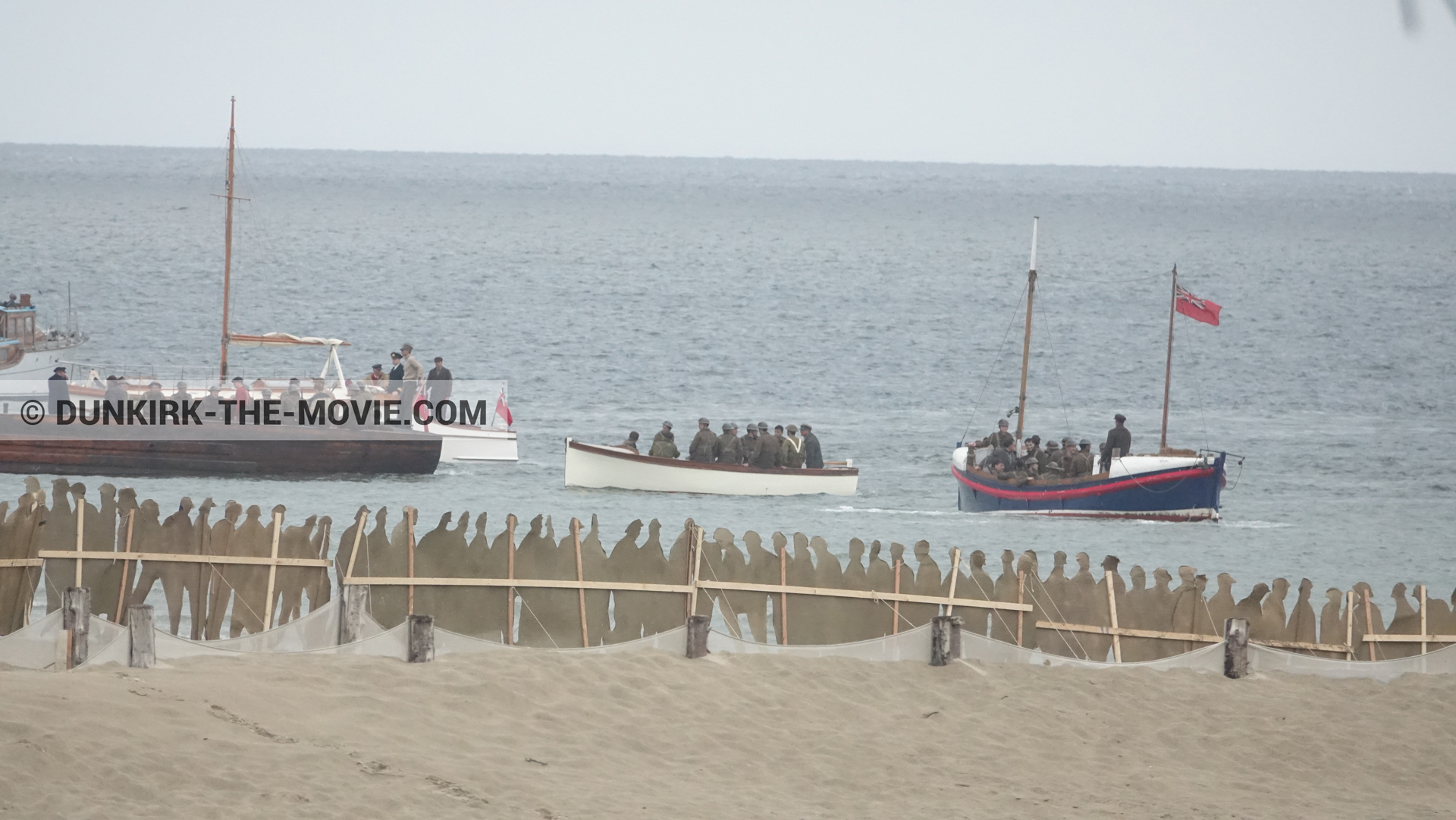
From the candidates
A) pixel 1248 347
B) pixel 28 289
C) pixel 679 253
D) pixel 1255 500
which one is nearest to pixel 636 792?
pixel 1255 500

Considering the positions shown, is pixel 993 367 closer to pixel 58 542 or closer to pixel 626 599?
pixel 626 599

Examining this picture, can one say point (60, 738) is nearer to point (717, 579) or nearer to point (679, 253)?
point (717, 579)

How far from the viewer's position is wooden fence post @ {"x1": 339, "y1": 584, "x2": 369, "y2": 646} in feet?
48.9

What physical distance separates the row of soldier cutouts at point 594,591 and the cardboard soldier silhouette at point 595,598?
Answer: 15 millimetres

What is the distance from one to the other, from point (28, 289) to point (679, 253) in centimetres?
5209

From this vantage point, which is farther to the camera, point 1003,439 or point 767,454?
point 767,454

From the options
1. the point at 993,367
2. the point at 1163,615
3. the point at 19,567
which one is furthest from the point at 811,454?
the point at 993,367

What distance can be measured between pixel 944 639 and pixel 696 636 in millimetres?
2409

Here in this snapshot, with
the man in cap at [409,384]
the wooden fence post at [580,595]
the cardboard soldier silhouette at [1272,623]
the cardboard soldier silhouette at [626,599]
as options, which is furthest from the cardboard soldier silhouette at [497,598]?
the man in cap at [409,384]

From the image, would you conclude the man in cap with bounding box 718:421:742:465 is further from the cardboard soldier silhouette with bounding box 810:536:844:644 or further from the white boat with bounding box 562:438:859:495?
the cardboard soldier silhouette with bounding box 810:536:844:644

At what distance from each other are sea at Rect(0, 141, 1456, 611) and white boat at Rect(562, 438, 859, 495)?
0.39 m

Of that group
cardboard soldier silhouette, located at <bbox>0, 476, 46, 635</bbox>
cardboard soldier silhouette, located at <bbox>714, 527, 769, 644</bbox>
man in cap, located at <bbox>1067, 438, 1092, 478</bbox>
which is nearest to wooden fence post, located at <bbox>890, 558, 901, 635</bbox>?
cardboard soldier silhouette, located at <bbox>714, 527, 769, 644</bbox>

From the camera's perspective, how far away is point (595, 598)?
52.2ft

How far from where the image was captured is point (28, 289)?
85000mm
